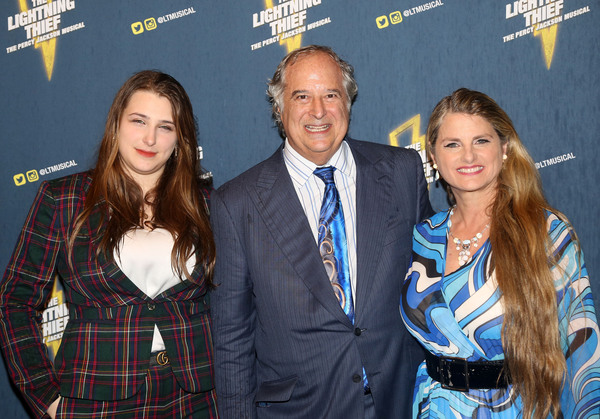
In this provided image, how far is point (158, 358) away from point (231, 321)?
11.6 inches

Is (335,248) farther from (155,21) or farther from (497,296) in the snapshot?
(155,21)

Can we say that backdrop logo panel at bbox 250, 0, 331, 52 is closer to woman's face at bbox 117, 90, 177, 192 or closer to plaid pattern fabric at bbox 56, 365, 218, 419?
woman's face at bbox 117, 90, 177, 192

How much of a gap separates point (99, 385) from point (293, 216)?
2.97 feet

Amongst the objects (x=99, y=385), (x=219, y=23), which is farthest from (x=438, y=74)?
(x=99, y=385)

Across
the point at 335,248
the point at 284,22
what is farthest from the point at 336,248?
the point at 284,22

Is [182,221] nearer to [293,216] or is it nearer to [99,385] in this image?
[293,216]

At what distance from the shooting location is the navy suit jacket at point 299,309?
75.9 inches

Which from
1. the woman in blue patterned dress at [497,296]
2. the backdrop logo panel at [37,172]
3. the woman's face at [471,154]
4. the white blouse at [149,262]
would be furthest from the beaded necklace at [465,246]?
the backdrop logo panel at [37,172]

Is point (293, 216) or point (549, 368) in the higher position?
point (293, 216)

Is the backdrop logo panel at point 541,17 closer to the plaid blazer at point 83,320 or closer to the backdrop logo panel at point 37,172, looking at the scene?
the plaid blazer at point 83,320

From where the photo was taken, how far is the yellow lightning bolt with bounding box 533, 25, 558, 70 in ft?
8.28

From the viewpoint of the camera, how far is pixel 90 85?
2.74 m

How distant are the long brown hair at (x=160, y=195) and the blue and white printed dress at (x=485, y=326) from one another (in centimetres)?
85

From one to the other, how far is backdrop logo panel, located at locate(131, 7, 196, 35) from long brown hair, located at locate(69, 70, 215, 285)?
702mm
